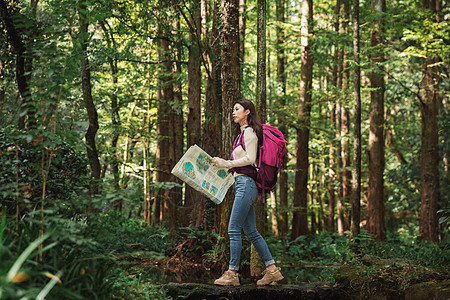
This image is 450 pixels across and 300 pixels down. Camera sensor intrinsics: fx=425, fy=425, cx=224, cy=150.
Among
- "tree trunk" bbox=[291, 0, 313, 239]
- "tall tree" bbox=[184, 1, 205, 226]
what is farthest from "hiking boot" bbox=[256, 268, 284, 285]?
"tree trunk" bbox=[291, 0, 313, 239]

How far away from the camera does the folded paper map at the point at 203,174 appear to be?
5701 millimetres

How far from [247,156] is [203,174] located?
0.71 m

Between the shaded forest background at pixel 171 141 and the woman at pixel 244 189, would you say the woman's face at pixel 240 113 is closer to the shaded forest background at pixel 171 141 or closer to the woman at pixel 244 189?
the woman at pixel 244 189

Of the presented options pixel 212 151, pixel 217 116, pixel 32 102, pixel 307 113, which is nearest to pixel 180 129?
pixel 307 113

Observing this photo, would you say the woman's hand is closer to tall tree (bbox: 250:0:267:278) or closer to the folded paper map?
the folded paper map

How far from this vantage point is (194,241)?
9.16 m

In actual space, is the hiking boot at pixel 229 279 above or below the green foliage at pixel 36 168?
below

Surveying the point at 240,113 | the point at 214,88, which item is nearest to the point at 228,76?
the point at 214,88

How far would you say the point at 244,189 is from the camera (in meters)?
5.74

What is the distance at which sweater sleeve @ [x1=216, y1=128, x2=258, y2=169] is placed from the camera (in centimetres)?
566

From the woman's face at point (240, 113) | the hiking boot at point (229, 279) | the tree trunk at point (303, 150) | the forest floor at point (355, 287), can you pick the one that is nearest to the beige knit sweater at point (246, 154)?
the woman's face at point (240, 113)

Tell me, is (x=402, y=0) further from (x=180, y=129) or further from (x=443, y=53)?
(x=180, y=129)

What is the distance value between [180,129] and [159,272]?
35.7 ft

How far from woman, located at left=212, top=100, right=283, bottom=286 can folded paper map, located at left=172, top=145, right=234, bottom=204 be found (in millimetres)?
284
